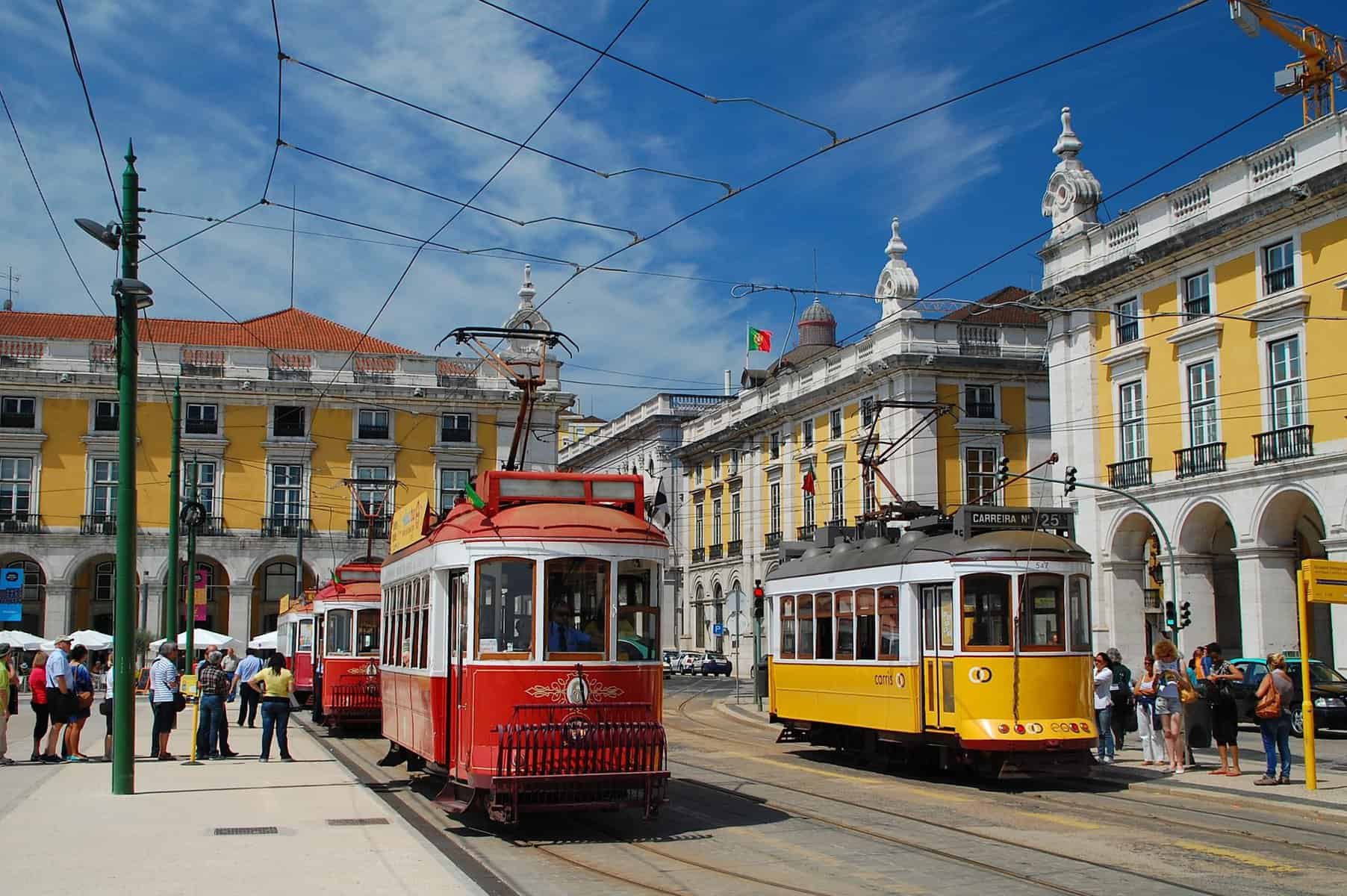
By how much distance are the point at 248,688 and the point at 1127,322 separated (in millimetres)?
24576

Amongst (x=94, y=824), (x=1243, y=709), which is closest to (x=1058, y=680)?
(x=94, y=824)

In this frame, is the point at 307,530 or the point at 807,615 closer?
the point at 807,615

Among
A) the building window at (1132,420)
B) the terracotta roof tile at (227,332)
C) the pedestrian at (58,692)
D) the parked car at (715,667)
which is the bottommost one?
the parked car at (715,667)

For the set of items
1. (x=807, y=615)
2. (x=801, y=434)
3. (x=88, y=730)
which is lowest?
(x=88, y=730)

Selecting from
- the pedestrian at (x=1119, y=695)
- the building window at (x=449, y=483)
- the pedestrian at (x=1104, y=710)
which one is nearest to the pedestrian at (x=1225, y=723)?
the pedestrian at (x=1104, y=710)

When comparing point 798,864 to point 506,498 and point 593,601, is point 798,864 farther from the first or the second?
point 506,498

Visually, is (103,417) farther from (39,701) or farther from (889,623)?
(889,623)

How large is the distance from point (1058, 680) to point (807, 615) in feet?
15.5

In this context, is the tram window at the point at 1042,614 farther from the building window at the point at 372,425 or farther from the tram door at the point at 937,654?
the building window at the point at 372,425

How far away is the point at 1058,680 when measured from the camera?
53.9ft

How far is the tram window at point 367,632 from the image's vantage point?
25.0 m

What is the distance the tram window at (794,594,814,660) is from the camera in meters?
20.2

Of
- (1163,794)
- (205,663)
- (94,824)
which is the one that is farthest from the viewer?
(205,663)

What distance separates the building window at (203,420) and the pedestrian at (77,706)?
42683 mm
